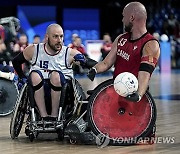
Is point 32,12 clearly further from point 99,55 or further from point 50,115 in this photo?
point 50,115

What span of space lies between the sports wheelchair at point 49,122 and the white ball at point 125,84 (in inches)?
32.9

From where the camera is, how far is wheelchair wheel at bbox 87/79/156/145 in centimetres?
818

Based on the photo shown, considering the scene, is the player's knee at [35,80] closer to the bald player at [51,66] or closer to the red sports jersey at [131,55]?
the bald player at [51,66]

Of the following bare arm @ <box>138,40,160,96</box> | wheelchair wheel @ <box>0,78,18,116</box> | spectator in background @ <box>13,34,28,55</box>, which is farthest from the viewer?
spectator in background @ <box>13,34,28,55</box>

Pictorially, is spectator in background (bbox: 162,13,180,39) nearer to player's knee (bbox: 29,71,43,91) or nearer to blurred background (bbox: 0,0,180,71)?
blurred background (bbox: 0,0,180,71)

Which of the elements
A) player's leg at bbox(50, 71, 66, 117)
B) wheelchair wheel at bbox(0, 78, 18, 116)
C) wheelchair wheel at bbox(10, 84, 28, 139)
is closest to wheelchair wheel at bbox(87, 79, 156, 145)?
player's leg at bbox(50, 71, 66, 117)

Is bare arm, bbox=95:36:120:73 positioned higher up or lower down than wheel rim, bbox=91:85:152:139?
higher up

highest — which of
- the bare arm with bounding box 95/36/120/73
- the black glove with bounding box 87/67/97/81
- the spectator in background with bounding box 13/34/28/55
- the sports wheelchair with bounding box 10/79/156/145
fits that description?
the spectator in background with bounding box 13/34/28/55

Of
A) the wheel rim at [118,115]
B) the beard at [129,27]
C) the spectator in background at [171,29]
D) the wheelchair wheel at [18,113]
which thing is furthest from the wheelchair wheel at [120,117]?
the spectator in background at [171,29]

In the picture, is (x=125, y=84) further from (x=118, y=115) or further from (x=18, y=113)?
(x=18, y=113)

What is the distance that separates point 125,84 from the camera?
25.4 ft

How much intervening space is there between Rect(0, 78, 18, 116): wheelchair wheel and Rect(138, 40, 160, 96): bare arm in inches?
143

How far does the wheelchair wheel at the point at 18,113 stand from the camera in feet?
28.3

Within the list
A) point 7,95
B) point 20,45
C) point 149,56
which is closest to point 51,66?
point 149,56
